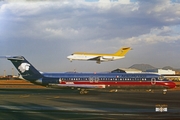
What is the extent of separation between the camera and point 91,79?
43.2 metres

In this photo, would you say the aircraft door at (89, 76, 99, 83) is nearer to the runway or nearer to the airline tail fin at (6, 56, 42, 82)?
the airline tail fin at (6, 56, 42, 82)

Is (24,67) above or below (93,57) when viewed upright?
below

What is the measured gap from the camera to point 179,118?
54.0 feet

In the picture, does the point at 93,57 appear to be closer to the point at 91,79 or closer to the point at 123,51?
the point at 123,51

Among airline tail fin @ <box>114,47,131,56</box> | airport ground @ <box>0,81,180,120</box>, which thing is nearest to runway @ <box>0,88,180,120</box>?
airport ground @ <box>0,81,180,120</box>

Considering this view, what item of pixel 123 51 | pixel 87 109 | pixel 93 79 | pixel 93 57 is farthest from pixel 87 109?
pixel 123 51

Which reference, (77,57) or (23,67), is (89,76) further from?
(77,57)

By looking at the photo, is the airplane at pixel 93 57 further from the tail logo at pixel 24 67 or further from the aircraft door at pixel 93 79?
the tail logo at pixel 24 67

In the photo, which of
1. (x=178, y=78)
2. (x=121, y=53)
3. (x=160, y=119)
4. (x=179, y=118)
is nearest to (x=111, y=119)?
(x=160, y=119)

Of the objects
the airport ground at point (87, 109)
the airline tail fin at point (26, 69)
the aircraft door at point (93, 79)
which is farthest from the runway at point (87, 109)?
the airline tail fin at point (26, 69)

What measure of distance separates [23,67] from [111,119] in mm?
30369

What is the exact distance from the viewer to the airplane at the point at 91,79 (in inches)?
1661

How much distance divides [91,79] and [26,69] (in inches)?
392

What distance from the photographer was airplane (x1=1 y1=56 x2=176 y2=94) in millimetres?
42188
